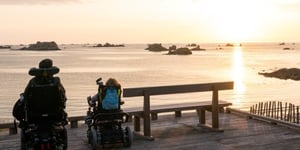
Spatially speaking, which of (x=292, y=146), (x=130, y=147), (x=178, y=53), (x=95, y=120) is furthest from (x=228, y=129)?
(x=178, y=53)

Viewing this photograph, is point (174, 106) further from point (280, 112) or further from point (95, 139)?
point (280, 112)

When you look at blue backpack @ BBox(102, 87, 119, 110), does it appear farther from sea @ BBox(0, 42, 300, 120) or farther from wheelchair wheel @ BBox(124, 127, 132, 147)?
sea @ BBox(0, 42, 300, 120)

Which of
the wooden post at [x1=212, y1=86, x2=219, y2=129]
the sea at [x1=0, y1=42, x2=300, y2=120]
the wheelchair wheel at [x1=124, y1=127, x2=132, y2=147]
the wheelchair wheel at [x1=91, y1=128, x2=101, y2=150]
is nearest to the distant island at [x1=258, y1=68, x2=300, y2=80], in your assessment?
the sea at [x1=0, y1=42, x2=300, y2=120]

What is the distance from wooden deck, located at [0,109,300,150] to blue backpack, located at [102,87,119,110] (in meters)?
0.85

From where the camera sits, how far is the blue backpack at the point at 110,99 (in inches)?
325

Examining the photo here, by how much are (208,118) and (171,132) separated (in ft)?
7.00

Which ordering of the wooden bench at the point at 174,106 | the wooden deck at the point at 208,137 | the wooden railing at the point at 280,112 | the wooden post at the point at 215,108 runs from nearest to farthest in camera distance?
the wooden deck at the point at 208,137, the wooden bench at the point at 174,106, the wooden post at the point at 215,108, the wooden railing at the point at 280,112

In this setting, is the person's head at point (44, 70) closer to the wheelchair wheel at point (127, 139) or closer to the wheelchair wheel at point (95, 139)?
the wheelchair wheel at point (95, 139)

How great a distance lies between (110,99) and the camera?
8258 mm

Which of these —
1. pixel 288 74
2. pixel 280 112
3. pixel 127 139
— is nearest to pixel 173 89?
pixel 127 139

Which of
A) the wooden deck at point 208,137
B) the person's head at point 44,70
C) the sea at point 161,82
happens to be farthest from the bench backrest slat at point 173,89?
the sea at point 161,82

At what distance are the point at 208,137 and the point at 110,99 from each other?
2.54 meters

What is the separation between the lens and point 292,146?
852cm

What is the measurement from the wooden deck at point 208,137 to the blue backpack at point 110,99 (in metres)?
0.85
